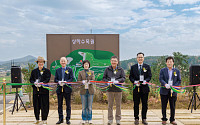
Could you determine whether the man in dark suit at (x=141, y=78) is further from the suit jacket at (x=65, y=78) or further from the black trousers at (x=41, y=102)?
the black trousers at (x=41, y=102)

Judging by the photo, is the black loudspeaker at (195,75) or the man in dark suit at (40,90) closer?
the man in dark suit at (40,90)

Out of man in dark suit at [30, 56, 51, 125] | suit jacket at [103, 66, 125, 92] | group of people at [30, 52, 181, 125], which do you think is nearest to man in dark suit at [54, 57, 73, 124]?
group of people at [30, 52, 181, 125]

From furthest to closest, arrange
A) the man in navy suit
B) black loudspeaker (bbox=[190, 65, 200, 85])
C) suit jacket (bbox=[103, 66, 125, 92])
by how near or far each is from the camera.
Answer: black loudspeaker (bbox=[190, 65, 200, 85]) → the man in navy suit → suit jacket (bbox=[103, 66, 125, 92])

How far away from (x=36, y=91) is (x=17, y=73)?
2444 mm

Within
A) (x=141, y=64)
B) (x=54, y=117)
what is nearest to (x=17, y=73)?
(x=54, y=117)

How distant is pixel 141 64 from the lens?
484 centimetres

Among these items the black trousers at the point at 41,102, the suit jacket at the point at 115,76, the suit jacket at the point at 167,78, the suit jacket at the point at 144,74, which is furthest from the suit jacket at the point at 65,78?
the suit jacket at the point at 167,78

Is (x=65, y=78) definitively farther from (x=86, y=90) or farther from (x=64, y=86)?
(x=86, y=90)

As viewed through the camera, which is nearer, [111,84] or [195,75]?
[111,84]

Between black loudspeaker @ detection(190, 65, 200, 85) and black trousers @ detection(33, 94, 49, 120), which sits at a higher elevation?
black loudspeaker @ detection(190, 65, 200, 85)

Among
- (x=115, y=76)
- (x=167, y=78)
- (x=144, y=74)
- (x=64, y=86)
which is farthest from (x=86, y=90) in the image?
(x=167, y=78)

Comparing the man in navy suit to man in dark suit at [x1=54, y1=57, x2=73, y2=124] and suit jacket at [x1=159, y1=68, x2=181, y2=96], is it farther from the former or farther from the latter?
man in dark suit at [x1=54, y1=57, x2=73, y2=124]

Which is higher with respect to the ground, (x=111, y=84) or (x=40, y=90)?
(x=111, y=84)

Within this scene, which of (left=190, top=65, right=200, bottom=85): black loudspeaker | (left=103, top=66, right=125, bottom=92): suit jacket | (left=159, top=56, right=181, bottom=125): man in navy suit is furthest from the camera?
(left=190, top=65, right=200, bottom=85): black loudspeaker
